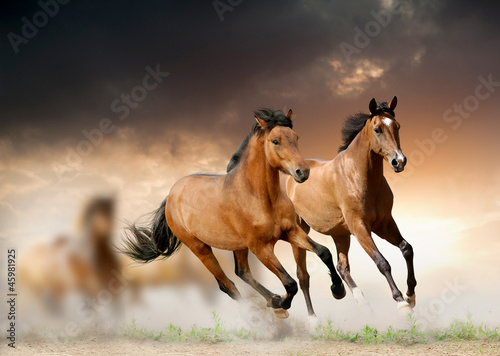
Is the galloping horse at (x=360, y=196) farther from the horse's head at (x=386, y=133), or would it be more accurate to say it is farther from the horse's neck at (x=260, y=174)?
the horse's neck at (x=260, y=174)

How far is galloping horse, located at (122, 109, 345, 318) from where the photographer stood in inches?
258

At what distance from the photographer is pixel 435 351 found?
705cm

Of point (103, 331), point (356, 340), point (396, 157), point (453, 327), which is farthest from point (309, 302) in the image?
point (103, 331)

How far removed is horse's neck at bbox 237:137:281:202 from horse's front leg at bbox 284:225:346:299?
0.49 m

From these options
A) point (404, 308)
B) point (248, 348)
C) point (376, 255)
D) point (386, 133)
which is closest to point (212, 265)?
point (248, 348)

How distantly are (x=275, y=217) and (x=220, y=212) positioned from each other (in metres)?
0.79

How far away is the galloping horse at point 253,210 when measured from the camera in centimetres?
656

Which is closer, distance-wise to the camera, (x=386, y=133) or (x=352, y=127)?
(x=386, y=133)

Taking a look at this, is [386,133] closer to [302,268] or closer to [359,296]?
[359,296]

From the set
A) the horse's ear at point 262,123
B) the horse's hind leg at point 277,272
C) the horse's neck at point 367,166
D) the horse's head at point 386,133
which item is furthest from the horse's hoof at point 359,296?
the horse's ear at point 262,123

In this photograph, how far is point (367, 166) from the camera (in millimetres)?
8234

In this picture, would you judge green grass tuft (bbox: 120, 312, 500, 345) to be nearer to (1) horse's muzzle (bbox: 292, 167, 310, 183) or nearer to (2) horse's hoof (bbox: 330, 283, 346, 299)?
(2) horse's hoof (bbox: 330, 283, 346, 299)

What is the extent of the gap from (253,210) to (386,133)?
2.35 metres

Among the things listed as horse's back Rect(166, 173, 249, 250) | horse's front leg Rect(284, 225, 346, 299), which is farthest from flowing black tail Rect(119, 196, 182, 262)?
horse's front leg Rect(284, 225, 346, 299)
